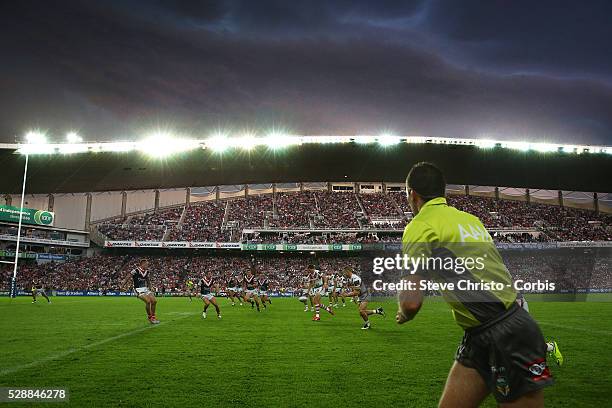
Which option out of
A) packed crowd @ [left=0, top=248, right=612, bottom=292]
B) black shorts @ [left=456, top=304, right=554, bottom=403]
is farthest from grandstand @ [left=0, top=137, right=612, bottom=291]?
black shorts @ [left=456, top=304, right=554, bottom=403]

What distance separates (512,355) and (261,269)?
149 ft

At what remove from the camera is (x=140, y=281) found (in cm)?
1462

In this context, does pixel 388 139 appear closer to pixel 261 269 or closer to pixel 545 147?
pixel 545 147

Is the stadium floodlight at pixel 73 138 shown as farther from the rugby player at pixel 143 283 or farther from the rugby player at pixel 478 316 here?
the rugby player at pixel 478 316

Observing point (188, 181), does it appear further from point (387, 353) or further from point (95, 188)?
point (387, 353)

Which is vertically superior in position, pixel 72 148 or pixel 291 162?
pixel 291 162

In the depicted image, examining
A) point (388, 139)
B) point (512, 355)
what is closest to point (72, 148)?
point (388, 139)

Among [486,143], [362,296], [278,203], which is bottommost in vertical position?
[362,296]

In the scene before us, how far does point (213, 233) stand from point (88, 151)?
1581 centimetres

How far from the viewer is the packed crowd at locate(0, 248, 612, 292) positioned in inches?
1746

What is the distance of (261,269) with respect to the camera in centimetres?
4709

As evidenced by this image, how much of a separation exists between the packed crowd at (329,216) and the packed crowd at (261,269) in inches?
99.7

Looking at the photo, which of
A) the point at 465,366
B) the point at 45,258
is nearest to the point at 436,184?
the point at 465,366

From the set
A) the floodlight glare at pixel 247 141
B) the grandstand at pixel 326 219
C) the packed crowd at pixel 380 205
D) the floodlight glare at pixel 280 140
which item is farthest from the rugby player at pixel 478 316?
the packed crowd at pixel 380 205
